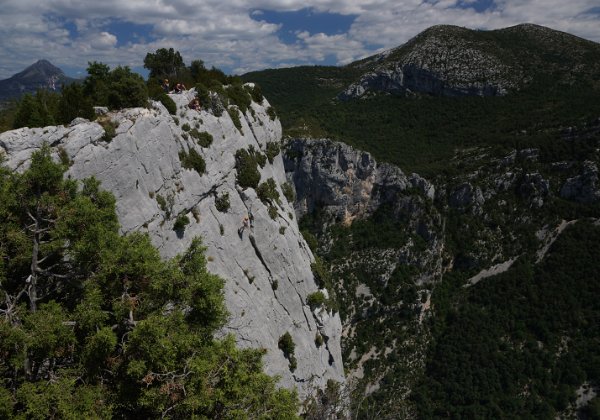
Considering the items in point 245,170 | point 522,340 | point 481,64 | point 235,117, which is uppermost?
point 481,64

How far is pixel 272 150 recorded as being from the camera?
161 ft

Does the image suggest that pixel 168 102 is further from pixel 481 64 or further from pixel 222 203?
pixel 481 64

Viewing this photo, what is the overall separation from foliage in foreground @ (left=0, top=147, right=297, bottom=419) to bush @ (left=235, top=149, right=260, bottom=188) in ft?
60.3

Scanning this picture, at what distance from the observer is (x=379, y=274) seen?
279 feet

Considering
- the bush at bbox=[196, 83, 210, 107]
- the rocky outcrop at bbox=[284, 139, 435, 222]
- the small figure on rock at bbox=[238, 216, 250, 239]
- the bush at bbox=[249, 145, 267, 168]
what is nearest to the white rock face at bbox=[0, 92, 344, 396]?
the small figure on rock at bbox=[238, 216, 250, 239]

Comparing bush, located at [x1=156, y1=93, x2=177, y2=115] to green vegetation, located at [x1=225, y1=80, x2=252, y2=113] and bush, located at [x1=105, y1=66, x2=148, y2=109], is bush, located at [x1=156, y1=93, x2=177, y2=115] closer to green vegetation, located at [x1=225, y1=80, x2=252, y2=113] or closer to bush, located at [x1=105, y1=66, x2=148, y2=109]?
bush, located at [x1=105, y1=66, x2=148, y2=109]

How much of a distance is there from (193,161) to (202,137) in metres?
3.21

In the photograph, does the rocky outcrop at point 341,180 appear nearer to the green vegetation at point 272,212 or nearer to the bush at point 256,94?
the bush at point 256,94

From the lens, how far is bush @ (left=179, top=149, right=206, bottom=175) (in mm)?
29578

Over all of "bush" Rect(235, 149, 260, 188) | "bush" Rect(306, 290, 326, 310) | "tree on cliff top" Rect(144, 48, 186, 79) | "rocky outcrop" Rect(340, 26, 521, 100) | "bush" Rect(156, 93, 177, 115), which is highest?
"rocky outcrop" Rect(340, 26, 521, 100)

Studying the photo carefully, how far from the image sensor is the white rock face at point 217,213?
22688 mm

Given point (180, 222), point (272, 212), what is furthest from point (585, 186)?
point (180, 222)

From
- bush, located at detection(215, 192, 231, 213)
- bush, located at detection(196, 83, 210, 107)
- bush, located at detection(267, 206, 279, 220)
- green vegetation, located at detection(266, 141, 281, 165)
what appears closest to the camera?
bush, located at detection(215, 192, 231, 213)

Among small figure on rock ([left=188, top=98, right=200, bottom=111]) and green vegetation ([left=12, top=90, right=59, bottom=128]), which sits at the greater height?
small figure on rock ([left=188, top=98, right=200, bottom=111])
